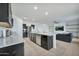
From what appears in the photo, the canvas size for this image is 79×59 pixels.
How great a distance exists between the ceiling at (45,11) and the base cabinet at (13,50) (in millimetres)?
523

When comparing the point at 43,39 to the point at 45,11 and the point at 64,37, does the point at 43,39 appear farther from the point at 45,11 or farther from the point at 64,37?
the point at 45,11

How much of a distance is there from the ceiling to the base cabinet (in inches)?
20.6

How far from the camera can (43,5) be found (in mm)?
2031

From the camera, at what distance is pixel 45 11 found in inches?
80.7

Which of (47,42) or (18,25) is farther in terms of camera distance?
(47,42)

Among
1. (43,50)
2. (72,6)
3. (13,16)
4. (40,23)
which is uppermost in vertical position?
(72,6)

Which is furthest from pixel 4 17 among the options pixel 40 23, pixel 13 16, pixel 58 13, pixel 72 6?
pixel 72 6

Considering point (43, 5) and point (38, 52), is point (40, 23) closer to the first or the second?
point (43, 5)

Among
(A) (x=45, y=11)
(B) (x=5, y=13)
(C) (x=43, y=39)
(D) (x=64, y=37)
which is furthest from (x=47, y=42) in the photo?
(B) (x=5, y=13)

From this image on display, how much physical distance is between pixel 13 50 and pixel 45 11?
902 millimetres

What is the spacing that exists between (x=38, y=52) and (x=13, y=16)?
81 cm

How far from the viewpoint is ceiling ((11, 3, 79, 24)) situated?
2018 mm

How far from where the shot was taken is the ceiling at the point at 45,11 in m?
2.02

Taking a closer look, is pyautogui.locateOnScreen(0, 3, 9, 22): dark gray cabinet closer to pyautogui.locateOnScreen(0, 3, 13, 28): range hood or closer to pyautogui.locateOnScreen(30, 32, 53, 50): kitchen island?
pyautogui.locateOnScreen(0, 3, 13, 28): range hood
